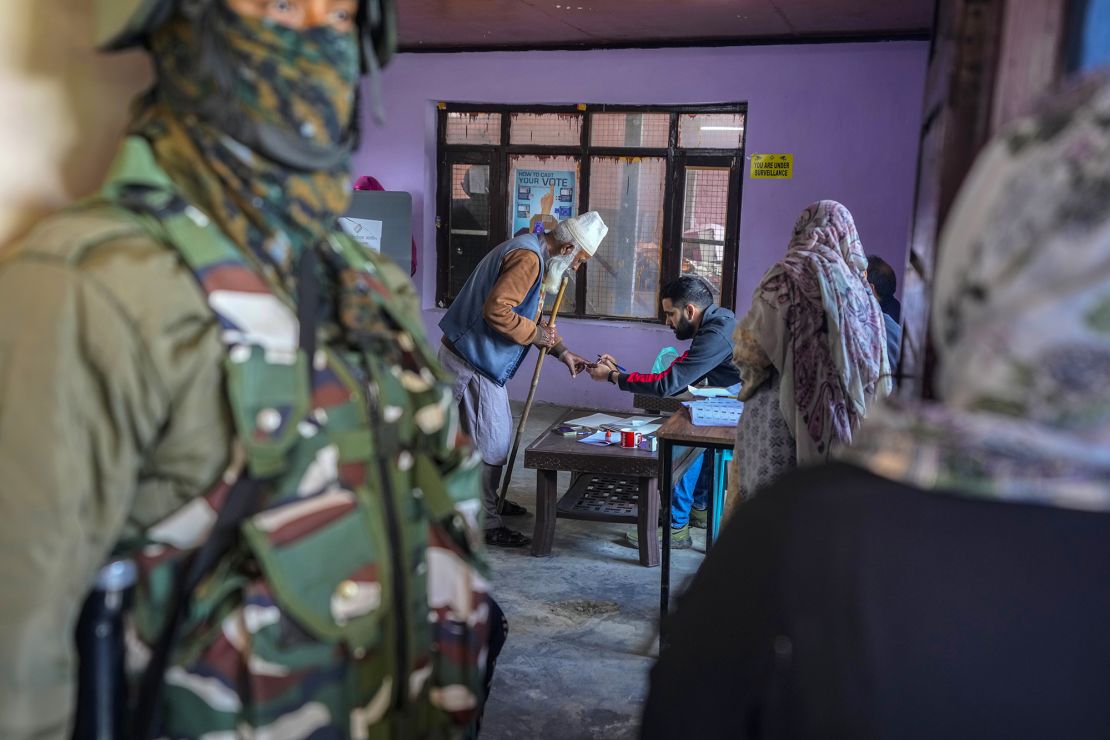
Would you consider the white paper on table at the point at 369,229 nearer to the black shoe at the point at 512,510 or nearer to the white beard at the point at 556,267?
the white beard at the point at 556,267

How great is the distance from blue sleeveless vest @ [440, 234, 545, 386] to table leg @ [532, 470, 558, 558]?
0.50 meters

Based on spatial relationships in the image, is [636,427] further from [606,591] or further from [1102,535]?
[1102,535]

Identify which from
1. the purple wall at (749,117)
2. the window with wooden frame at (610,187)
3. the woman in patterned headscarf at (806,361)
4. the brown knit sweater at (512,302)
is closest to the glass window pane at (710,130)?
the window with wooden frame at (610,187)

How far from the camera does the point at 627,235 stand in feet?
23.3

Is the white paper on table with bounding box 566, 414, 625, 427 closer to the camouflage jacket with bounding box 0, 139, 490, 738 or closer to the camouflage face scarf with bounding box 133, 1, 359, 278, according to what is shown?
the camouflage jacket with bounding box 0, 139, 490, 738

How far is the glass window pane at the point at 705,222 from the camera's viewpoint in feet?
22.4

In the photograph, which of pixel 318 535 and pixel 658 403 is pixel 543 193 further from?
pixel 318 535

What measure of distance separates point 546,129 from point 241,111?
20.6ft

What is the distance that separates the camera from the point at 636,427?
427cm

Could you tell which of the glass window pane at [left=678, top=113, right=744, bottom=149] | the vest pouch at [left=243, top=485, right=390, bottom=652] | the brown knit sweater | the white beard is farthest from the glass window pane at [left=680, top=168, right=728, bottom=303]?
the vest pouch at [left=243, top=485, right=390, bottom=652]

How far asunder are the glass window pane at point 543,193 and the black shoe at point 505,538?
308 cm

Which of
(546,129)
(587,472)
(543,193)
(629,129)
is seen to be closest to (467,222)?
(543,193)

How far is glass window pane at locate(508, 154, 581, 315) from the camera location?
7.14 meters

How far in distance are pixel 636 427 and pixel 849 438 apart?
1522 mm
